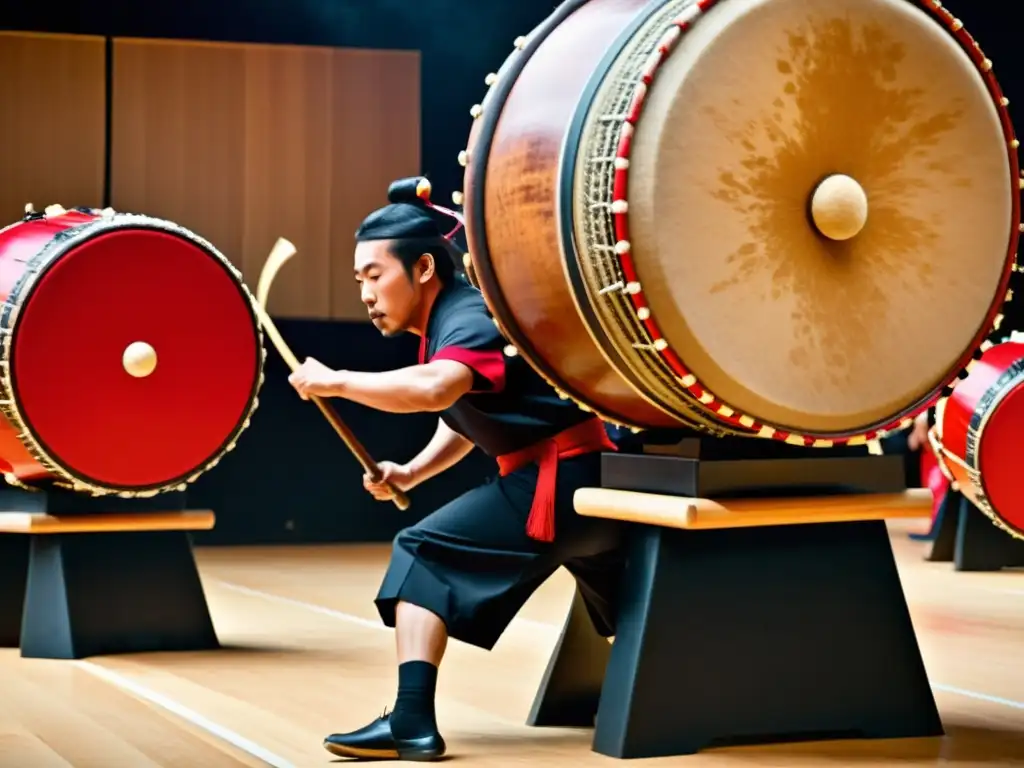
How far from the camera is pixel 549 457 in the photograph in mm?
2584

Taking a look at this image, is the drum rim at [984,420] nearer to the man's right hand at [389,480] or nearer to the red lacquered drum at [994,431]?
the red lacquered drum at [994,431]

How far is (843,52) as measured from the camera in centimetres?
239

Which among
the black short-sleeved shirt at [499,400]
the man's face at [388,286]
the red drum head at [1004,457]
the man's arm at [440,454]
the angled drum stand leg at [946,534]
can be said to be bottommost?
the angled drum stand leg at [946,534]

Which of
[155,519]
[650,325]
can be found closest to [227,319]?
[155,519]

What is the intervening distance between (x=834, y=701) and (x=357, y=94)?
13.2 feet

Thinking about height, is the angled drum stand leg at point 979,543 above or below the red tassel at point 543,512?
below

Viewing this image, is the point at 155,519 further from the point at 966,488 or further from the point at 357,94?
the point at 357,94

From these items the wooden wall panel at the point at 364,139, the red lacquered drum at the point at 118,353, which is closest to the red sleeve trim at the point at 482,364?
the red lacquered drum at the point at 118,353

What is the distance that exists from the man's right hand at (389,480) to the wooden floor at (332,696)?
0.34 metres

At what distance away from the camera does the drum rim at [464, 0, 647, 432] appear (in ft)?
8.36

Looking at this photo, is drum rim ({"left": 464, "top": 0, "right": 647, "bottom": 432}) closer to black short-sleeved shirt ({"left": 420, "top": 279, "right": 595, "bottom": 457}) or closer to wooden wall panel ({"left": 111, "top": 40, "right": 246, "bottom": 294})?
black short-sleeved shirt ({"left": 420, "top": 279, "right": 595, "bottom": 457})

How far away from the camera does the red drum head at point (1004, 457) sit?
4520mm

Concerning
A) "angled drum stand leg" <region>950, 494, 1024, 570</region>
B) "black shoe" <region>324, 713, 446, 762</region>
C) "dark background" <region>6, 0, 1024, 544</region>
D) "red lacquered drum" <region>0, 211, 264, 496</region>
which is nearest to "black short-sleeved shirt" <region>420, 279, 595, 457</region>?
"black shoe" <region>324, 713, 446, 762</region>

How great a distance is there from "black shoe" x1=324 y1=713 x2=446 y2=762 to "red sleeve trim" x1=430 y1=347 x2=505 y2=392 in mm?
491
